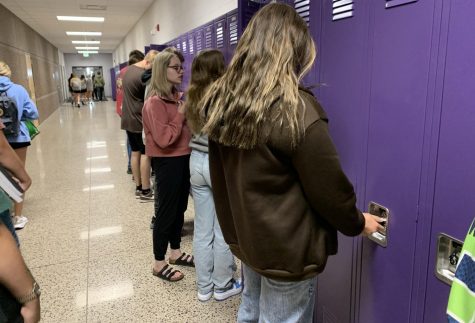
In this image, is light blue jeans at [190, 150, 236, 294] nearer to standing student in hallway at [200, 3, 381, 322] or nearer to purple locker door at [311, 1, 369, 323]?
purple locker door at [311, 1, 369, 323]

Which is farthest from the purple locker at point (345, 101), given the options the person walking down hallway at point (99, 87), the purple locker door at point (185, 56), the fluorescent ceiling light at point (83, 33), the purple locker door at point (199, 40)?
the person walking down hallway at point (99, 87)

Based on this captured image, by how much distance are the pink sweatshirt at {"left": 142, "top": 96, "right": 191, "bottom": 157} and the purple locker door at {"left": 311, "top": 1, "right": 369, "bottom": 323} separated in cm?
101

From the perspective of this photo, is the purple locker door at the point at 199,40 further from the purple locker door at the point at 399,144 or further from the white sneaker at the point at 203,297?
the purple locker door at the point at 399,144

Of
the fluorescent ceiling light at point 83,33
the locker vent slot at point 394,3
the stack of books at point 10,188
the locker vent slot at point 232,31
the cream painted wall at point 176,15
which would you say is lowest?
the stack of books at point 10,188

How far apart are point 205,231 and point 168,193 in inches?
13.1

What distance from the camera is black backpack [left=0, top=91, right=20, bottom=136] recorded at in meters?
2.93

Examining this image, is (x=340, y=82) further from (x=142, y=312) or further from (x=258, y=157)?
(x=142, y=312)

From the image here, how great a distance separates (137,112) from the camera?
12.5 feet

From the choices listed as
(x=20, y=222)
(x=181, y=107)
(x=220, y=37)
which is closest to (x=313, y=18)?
Answer: (x=181, y=107)

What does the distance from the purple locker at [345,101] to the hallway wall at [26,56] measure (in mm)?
8256

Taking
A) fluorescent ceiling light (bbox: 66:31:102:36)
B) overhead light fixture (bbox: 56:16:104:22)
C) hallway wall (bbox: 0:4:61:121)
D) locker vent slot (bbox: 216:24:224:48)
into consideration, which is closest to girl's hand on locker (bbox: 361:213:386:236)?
locker vent slot (bbox: 216:24:224:48)

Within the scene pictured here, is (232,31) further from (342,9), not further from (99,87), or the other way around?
(99,87)

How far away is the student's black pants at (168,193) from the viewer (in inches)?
A: 88.4

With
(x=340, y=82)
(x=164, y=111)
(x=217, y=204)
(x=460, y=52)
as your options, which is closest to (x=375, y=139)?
(x=340, y=82)
